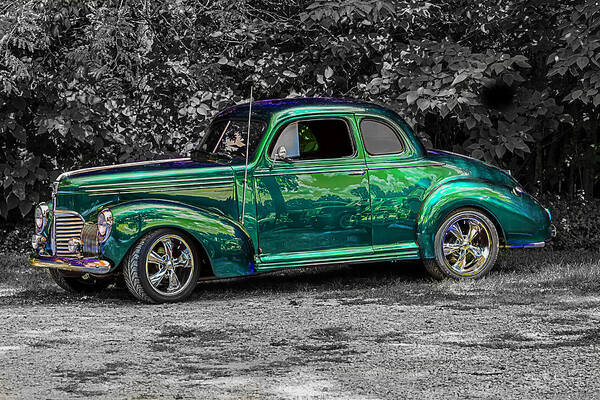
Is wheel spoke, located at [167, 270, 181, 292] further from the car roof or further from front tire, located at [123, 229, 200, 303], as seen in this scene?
the car roof

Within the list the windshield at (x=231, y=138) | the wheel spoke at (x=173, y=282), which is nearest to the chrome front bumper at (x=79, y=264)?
the wheel spoke at (x=173, y=282)

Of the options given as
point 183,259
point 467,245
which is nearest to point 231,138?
point 183,259

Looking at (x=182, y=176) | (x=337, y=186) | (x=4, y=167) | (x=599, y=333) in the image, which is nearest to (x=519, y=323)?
(x=599, y=333)

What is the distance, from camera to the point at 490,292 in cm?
975

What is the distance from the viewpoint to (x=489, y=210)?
10414mm

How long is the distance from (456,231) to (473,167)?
2.17 feet

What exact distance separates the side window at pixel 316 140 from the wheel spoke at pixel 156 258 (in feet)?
4.46

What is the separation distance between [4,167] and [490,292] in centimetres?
640

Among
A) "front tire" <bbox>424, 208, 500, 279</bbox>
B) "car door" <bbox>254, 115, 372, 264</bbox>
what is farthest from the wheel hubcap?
"car door" <bbox>254, 115, 372, 264</bbox>

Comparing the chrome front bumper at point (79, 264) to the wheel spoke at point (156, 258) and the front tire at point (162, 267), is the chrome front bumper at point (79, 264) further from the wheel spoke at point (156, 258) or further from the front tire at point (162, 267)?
the wheel spoke at point (156, 258)

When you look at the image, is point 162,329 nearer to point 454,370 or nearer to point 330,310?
point 330,310

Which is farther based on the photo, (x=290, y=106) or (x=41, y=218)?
(x=290, y=106)

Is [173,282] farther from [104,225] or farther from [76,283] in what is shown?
[76,283]

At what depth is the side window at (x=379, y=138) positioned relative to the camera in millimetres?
10242
